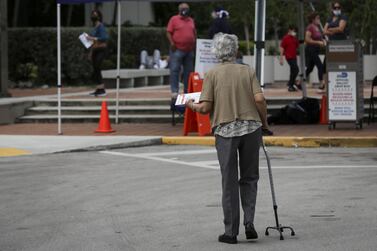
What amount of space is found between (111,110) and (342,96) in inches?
208

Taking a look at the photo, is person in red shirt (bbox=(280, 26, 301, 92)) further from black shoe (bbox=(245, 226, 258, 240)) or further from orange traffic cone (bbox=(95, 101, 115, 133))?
black shoe (bbox=(245, 226, 258, 240))

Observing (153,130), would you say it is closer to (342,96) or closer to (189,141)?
(189,141)

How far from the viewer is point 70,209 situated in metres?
10.5

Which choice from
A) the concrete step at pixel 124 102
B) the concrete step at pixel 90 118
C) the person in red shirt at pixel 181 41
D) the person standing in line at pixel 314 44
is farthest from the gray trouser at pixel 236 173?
the person standing in line at pixel 314 44

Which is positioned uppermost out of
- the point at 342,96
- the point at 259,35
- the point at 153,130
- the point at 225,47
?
the point at 259,35

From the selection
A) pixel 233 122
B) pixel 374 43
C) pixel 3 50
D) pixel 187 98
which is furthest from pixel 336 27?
pixel 233 122

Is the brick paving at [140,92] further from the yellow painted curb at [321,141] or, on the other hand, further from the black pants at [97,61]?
the yellow painted curb at [321,141]

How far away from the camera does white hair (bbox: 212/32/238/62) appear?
858 centimetres

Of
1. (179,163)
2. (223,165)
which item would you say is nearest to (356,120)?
(179,163)

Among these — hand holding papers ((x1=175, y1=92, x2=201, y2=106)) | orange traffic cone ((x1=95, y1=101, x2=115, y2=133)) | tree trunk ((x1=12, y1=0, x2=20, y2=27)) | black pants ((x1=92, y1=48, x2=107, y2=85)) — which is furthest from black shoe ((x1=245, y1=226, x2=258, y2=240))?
tree trunk ((x1=12, y1=0, x2=20, y2=27))

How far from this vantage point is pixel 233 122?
848 cm

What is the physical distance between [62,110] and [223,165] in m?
12.6

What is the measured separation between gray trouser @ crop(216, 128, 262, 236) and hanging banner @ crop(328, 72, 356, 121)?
934 centimetres

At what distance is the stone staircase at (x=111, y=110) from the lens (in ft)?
A: 65.8
